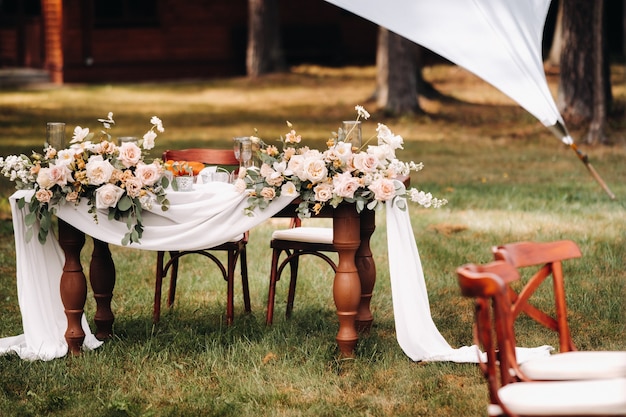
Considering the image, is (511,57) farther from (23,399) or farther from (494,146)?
(494,146)

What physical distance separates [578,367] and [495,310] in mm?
412

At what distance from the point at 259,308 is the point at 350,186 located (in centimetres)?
159

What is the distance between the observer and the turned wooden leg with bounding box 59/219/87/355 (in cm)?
526

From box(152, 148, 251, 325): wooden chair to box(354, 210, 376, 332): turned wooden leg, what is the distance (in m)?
0.68

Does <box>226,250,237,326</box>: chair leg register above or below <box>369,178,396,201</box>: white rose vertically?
below

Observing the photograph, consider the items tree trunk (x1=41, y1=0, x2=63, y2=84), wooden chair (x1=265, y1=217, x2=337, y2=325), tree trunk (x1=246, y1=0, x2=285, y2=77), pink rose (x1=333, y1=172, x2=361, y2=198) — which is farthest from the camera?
tree trunk (x1=41, y1=0, x2=63, y2=84)

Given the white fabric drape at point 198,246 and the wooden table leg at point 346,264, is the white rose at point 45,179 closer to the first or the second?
the white fabric drape at point 198,246

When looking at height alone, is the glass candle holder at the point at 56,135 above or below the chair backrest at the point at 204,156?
above

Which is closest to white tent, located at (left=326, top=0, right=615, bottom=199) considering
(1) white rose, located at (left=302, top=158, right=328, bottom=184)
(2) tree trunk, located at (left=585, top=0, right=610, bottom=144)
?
(1) white rose, located at (left=302, top=158, right=328, bottom=184)

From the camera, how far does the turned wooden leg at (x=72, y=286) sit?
17.3ft

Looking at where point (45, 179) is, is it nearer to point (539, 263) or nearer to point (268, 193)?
point (268, 193)

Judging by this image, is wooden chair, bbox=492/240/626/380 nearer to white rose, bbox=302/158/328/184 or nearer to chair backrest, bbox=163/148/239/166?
white rose, bbox=302/158/328/184

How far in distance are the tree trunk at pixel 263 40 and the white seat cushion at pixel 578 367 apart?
56.1 ft

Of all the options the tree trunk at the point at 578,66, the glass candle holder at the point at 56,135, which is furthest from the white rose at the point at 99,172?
the tree trunk at the point at 578,66
